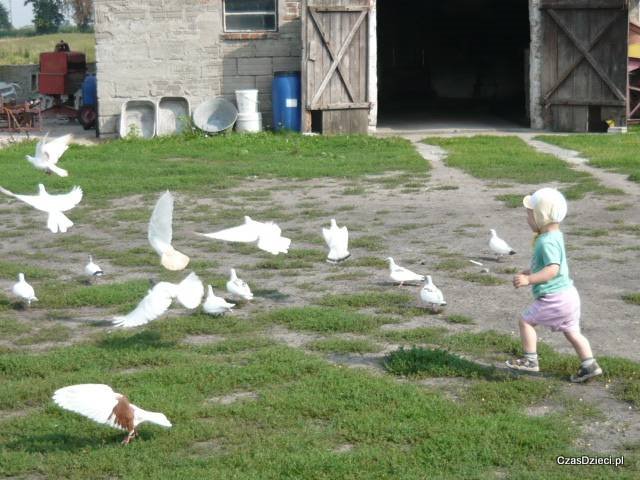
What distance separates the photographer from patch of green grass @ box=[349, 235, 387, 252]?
1083cm

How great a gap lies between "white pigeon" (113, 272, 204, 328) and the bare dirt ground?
39 centimetres

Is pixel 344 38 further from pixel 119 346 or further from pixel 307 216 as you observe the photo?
pixel 119 346

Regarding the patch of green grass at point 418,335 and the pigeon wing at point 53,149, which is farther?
the pigeon wing at point 53,149

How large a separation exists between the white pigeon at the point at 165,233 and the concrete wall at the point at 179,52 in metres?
13.6

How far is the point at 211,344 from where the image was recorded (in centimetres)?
754

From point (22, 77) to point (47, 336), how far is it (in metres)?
27.1

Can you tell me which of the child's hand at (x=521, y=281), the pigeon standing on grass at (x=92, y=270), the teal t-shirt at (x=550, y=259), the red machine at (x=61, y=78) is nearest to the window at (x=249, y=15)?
the red machine at (x=61, y=78)

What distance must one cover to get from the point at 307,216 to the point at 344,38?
8751 millimetres

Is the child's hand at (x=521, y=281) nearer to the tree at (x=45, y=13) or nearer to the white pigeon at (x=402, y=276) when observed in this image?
the white pigeon at (x=402, y=276)

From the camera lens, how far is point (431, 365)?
6711 mm

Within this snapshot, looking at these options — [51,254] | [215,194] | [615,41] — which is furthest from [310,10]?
[51,254]

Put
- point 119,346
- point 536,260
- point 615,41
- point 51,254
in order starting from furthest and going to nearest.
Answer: point 615,41 → point 51,254 → point 119,346 → point 536,260

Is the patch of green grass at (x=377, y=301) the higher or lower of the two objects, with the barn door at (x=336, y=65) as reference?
lower

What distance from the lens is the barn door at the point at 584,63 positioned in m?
20.2
